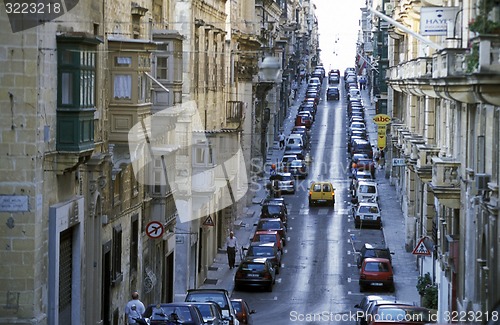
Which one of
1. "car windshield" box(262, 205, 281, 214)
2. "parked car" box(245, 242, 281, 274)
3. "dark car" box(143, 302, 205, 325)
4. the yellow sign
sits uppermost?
the yellow sign

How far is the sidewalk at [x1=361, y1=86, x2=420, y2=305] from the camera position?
145 feet

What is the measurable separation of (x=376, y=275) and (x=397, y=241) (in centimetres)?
1206

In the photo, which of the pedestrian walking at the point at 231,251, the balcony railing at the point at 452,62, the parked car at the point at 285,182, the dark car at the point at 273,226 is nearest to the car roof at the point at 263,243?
the pedestrian walking at the point at 231,251

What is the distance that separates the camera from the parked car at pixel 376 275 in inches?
1730

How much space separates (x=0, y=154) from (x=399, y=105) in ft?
137

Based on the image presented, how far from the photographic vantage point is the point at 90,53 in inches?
1051

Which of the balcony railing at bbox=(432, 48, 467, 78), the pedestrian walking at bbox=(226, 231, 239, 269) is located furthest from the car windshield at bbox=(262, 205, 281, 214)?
the balcony railing at bbox=(432, 48, 467, 78)

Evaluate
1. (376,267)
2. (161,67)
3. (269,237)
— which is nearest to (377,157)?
(269,237)

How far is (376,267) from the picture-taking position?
44531 millimetres

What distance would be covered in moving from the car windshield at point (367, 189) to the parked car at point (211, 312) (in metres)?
36.8

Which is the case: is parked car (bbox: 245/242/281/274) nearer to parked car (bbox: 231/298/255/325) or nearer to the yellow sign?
parked car (bbox: 231/298/255/325)

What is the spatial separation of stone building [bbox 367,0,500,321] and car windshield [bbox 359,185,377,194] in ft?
58.4

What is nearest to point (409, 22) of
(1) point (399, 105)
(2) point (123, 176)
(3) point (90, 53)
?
(1) point (399, 105)

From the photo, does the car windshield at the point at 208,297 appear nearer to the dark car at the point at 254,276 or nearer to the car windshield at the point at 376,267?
the dark car at the point at 254,276
